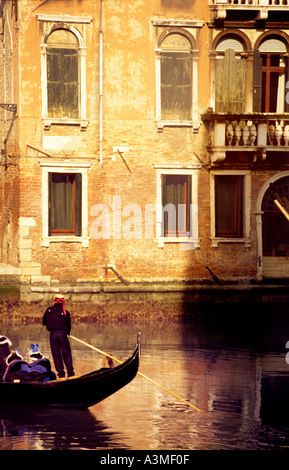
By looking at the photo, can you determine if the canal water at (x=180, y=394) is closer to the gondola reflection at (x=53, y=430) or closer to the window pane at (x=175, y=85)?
the gondola reflection at (x=53, y=430)

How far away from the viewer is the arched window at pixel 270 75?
23.3 m

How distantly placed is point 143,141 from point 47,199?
111 inches

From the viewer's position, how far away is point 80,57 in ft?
73.9

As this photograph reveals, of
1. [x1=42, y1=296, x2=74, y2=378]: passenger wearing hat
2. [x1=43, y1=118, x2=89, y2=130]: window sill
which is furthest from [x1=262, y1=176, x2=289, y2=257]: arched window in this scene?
[x1=42, y1=296, x2=74, y2=378]: passenger wearing hat

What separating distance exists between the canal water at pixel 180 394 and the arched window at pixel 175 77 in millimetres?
5120

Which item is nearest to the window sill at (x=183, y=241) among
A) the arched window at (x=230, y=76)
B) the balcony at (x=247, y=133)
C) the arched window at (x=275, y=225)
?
the arched window at (x=275, y=225)

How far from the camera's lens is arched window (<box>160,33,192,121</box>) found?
909 inches

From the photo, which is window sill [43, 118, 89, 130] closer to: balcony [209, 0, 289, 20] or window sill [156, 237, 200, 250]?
window sill [156, 237, 200, 250]

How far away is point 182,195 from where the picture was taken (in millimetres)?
23500

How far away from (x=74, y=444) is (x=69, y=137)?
12344mm

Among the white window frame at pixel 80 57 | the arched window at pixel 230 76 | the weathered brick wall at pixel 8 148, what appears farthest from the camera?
the arched window at pixel 230 76

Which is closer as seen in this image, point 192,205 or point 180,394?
point 180,394

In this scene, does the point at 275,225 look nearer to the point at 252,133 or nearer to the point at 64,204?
the point at 252,133

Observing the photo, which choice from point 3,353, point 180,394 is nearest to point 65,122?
point 3,353
